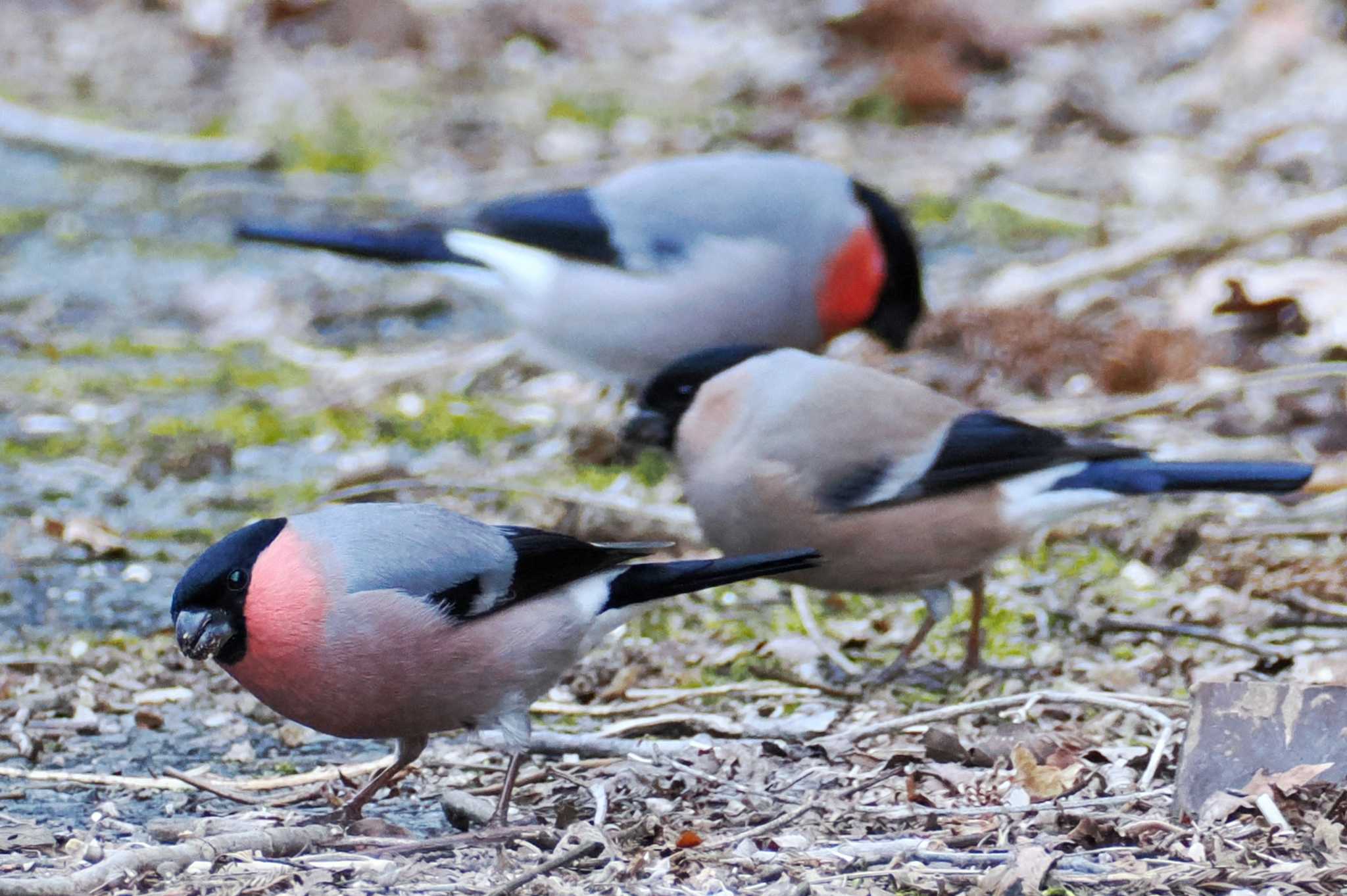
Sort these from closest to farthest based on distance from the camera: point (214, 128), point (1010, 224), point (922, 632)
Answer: point (922, 632) < point (1010, 224) < point (214, 128)

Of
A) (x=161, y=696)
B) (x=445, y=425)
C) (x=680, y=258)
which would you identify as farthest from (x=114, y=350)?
(x=161, y=696)

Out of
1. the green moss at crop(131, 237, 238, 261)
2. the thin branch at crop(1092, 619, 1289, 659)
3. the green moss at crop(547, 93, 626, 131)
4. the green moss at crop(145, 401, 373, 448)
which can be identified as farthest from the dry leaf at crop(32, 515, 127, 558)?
the green moss at crop(547, 93, 626, 131)

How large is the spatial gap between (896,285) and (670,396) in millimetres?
1856

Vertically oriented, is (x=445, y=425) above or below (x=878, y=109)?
below

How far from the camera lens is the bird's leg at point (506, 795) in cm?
296

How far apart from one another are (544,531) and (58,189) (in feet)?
18.1

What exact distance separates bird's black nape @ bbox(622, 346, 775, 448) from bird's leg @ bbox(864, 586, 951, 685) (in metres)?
0.71

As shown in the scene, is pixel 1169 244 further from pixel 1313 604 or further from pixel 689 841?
pixel 689 841

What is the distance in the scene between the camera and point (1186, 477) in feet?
12.6

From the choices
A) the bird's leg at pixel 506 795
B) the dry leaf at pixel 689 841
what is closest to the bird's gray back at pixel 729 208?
the bird's leg at pixel 506 795

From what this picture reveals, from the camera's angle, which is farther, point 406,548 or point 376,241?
point 376,241

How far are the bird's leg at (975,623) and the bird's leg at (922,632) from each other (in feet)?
0.20

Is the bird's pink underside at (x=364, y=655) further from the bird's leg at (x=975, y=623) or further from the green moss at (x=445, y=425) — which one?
the green moss at (x=445, y=425)

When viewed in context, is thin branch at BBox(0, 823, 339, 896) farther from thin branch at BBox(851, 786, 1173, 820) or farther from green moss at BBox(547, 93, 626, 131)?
green moss at BBox(547, 93, 626, 131)
